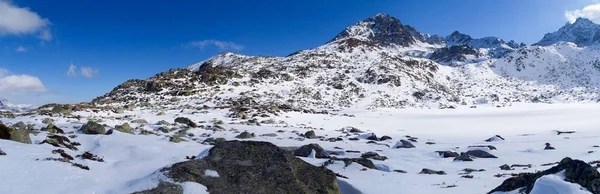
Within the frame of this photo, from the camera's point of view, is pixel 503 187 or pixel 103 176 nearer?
pixel 503 187

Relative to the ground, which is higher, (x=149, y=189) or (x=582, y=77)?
(x=582, y=77)

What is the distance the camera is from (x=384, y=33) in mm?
187625

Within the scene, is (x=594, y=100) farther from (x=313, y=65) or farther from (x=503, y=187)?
(x=503, y=187)

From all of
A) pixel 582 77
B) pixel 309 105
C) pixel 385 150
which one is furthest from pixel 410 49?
pixel 385 150

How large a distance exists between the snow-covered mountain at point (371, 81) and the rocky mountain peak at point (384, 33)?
1785 inches

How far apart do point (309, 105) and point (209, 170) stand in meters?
58.3

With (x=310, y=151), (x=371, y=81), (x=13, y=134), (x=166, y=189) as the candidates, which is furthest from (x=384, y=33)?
(x=166, y=189)

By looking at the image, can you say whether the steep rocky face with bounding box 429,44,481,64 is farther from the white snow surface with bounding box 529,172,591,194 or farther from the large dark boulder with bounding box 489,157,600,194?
the white snow surface with bounding box 529,172,591,194

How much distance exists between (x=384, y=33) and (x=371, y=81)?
357ft

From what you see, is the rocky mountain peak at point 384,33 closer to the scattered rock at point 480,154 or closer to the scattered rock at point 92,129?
the scattered rock at point 480,154

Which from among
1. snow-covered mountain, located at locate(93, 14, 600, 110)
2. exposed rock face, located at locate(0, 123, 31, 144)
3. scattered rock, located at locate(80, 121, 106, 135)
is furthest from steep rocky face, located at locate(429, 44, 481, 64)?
exposed rock face, located at locate(0, 123, 31, 144)

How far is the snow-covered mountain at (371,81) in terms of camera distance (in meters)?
67.8

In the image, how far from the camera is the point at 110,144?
1664cm

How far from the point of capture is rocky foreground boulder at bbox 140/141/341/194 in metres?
8.92
